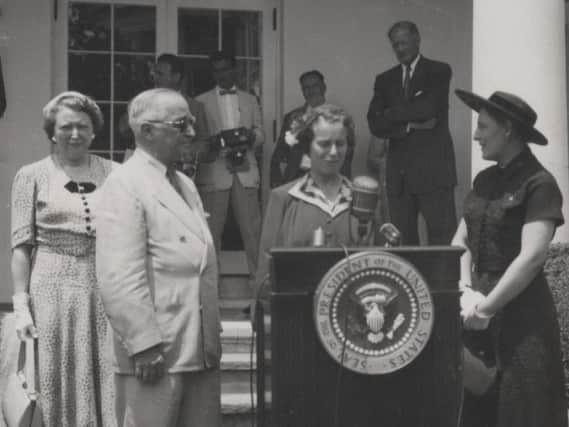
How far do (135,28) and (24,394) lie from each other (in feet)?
17.4

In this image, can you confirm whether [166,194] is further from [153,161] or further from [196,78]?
[196,78]

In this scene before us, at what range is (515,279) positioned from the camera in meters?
4.25

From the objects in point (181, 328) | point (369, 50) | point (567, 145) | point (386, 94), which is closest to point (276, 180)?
point (386, 94)

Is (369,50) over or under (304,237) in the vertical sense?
over

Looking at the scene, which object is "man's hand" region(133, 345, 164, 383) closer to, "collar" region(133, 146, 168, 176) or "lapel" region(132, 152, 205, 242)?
"lapel" region(132, 152, 205, 242)

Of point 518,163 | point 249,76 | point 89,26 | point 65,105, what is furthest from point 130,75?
point 518,163

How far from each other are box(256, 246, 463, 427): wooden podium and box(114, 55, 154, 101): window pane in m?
5.78

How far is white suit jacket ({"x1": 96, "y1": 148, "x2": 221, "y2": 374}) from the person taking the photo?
158 inches

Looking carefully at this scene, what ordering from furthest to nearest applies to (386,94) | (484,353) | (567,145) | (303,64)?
(303,64)
(386,94)
(567,145)
(484,353)

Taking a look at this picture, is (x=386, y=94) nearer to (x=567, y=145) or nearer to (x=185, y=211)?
(x=567, y=145)

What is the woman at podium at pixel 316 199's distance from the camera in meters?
3.98

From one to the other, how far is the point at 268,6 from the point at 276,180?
1.79 m

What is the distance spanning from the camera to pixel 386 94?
809cm

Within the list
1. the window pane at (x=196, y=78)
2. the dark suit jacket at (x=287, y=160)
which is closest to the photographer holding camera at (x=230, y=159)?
the dark suit jacket at (x=287, y=160)
